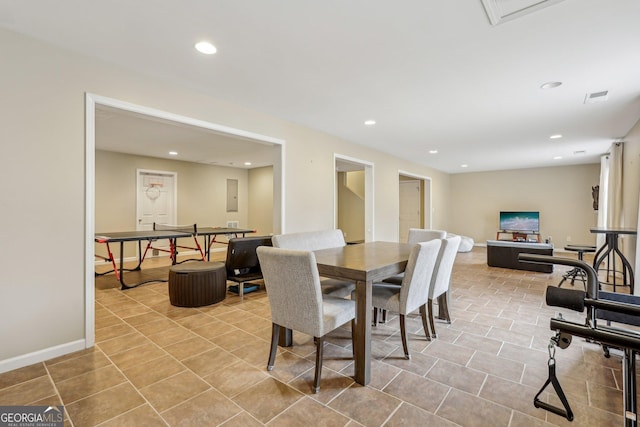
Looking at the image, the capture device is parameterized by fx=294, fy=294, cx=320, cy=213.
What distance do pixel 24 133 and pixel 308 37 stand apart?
2123 mm

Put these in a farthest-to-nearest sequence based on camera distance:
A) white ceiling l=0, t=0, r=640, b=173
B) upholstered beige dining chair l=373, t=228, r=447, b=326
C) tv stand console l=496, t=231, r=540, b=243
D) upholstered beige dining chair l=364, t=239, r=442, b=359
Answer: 1. tv stand console l=496, t=231, r=540, b=243
2. upholstered beige dining chair l=373, t=228, r=447, b=326
3. upholstered beige dining chair l=364, t=239, r=442, b=359
4. white ceiling l=0, t=0, r=640, b=173

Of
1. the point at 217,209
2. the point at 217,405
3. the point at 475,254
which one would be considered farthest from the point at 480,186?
the point at 217,405

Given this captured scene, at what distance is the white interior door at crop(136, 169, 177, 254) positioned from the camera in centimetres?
671

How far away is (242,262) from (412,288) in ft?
7.89

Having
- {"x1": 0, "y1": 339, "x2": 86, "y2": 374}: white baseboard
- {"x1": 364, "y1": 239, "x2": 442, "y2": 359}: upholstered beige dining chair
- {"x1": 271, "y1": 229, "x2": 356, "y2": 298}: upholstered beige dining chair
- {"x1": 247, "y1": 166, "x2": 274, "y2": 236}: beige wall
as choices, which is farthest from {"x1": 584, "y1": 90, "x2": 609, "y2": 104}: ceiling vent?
{"x1": 247, "y1": 166, "x2": 274, "y2": 236}: beige wall

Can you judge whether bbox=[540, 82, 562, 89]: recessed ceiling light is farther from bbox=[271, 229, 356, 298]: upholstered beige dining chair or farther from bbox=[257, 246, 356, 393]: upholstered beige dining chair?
bbox=[257, 246, 356, 393]: upholstered beige dining chair

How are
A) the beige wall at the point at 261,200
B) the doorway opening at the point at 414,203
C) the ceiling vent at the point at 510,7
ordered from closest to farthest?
the ceiling vent at the point at 510,7 → the beige wall at the point at 261,200 → the doorway opening at the point at 414,203

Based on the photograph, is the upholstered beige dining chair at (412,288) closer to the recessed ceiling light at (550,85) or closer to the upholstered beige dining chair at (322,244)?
the upholstered beige dining chair at (322,244)

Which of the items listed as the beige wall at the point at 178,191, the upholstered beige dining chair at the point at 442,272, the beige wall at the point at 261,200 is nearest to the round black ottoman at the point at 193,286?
the upholstered beige dining chair at the point at 442,272

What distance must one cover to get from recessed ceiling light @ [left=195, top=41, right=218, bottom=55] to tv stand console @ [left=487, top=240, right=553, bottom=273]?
5725mm

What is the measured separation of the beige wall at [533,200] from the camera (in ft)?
26.2

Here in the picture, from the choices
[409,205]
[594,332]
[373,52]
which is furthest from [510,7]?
[409,205]

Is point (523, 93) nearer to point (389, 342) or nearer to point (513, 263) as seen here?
point (389, 342)

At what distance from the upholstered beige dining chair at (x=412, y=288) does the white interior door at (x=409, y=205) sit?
6932mm
